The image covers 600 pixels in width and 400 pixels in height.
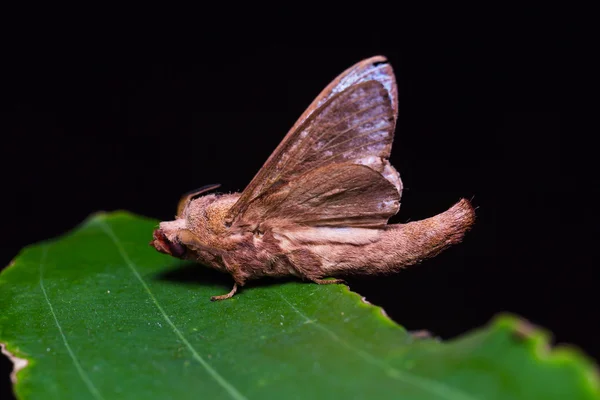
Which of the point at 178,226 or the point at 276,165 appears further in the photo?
the point at 178,226

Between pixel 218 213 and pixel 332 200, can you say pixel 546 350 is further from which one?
pixel 218 213

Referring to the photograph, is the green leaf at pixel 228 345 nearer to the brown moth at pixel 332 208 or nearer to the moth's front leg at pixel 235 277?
the moth's front leg at pixel 235 277

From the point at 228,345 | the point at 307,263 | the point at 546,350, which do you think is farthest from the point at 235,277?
the point at 546,350

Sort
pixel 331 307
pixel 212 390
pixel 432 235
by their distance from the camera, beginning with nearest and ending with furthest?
pixel 212 390 → pixel 331 307 → pixel 432 235

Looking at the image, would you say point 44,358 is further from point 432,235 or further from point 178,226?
point 432,235

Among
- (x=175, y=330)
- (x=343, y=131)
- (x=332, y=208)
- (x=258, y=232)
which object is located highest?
(x=343, y=131)

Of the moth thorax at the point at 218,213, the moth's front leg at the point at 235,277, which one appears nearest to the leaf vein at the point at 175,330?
the moth's front leg at the point at 235,277

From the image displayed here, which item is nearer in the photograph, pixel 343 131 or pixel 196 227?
pixel 343 131

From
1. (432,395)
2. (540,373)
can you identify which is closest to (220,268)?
(432,395)
